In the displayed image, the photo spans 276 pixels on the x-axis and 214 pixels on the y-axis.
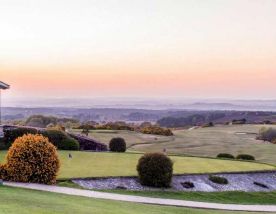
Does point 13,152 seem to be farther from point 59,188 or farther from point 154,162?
point 154,162

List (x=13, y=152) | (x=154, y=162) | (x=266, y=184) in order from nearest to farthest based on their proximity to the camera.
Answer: (x=13, y=152) → (x=154, y=162) → (x=266, y=184)

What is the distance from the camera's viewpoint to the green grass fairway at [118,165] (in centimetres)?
2520

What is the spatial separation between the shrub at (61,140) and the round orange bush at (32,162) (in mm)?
12310

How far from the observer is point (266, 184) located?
2656 cm

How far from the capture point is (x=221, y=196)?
23.3m

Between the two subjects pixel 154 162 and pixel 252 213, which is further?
pixel 154 162

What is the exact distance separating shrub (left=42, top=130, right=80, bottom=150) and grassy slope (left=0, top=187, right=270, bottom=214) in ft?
52.7

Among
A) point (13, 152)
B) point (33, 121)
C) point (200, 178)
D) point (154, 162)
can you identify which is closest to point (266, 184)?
point (200, 178)

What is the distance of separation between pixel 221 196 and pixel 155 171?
3140 mm

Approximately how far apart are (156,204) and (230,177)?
8275 mm

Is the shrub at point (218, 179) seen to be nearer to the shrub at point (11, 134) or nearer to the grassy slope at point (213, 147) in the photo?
the shrub at point (11, 134)

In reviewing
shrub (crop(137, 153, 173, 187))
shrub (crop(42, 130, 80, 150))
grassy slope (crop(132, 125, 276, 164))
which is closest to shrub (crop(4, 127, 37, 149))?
shrub (crop(42, 130, 80, 150))

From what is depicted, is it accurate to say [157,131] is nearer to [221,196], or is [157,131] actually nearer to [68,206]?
[221,196]

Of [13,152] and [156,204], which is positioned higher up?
[13,152]
